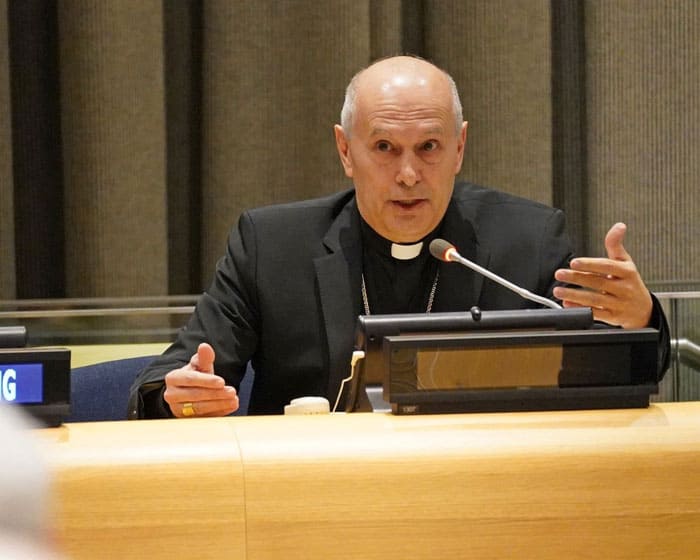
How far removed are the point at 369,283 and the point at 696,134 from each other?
1.40m

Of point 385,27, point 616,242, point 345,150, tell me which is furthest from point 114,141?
point 616,242

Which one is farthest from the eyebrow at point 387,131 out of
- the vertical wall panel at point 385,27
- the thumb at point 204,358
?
the vertical wall panel at point 385,27

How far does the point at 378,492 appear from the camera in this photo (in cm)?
107

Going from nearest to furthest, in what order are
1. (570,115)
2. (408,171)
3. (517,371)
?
(517,371) → (408,171) → (570,115)

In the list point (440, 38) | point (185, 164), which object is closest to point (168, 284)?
point (185, 164)

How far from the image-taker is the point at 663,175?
10.6ft

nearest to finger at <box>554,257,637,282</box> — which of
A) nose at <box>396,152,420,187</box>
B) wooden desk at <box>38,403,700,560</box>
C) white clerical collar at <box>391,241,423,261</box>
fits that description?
wooden desk at <box>38,403,700,560</box>

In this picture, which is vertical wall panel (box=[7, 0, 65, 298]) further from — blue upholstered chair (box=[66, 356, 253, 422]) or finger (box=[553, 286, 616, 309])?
finger (box=[553, 286, 616, 309])

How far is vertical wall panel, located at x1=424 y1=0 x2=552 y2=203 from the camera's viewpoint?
3.14 meters

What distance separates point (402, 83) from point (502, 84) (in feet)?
3.50

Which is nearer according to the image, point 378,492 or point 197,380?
point 378,492

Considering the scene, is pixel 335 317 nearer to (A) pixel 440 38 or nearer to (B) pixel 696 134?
(A) pixel 440 38

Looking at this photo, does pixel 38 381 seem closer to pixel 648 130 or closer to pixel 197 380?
pixel 197 380

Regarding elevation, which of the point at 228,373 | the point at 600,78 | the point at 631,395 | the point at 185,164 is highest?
the point at 600,78
